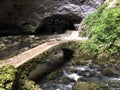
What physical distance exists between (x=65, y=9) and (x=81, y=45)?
12.1ft

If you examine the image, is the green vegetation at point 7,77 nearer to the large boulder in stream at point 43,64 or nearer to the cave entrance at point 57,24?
the large boulder in stream at point 43,64

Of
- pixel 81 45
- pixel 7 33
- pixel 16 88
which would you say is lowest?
pixel 7 33

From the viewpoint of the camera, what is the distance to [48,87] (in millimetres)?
6246

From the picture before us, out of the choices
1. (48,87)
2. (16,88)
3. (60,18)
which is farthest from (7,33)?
(16,88)

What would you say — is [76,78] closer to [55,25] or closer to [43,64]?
[43,64]

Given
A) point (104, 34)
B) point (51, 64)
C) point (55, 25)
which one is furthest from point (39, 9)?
point (51, 64)

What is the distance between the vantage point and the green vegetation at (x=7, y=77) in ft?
15.2

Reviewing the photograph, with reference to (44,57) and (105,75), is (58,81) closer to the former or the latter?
(44,57)

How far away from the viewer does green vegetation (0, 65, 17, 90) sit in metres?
4.64

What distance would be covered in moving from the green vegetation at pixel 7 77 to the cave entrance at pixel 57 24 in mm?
7392

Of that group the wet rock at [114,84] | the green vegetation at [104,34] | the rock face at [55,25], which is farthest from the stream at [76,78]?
the rock face at [55,25]

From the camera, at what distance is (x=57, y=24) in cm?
1280

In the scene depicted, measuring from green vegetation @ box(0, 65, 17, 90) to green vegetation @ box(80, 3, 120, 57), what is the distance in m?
3.86

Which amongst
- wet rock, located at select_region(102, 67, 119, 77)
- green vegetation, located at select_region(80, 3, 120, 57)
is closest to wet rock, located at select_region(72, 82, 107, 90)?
wet rock, located at select_region(102, 67, 119, 77)
